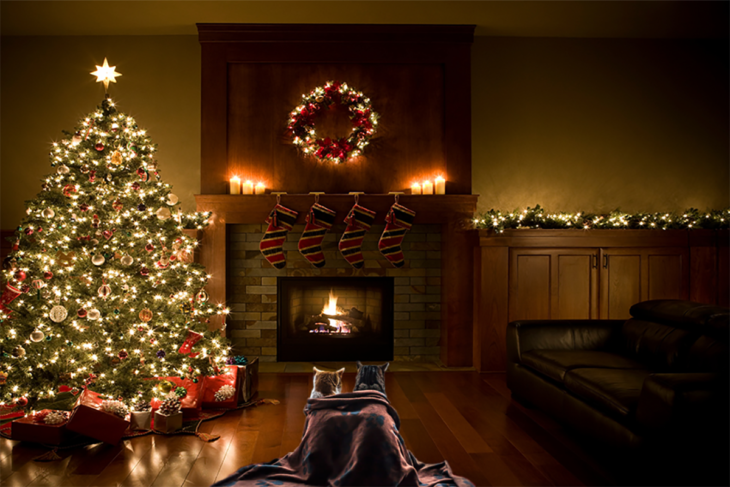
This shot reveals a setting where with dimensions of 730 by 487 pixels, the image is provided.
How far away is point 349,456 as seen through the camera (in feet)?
6.69

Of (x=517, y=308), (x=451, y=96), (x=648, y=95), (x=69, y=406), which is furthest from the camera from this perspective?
(x=648, y=95)

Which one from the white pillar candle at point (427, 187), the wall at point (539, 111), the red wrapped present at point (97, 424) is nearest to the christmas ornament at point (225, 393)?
the red wrapped present at point (97, 424)

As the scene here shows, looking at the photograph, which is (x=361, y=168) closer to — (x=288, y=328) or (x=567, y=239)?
(x=288, y=328)

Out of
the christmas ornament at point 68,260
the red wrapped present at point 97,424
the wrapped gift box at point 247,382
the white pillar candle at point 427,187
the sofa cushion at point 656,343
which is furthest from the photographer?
the white pillar candle at point 427,187

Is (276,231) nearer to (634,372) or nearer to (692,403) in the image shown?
(634,372)

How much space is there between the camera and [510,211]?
488 cm

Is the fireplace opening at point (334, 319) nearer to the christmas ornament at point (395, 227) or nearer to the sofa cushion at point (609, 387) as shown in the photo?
the christmas ornament at point (395, 227)

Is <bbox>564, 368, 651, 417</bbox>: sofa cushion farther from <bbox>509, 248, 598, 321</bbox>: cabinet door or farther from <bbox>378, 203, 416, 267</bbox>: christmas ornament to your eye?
<bbox>378, 203, 416, 267</bbox>: christmas ornament

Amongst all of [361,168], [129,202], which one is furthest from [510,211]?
[129,202]

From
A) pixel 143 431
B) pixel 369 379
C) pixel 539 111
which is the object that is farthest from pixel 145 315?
pixel 539 111

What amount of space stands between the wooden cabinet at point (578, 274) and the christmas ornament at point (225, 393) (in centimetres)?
215

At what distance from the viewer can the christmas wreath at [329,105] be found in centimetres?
451

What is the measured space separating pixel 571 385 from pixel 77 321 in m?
2.97

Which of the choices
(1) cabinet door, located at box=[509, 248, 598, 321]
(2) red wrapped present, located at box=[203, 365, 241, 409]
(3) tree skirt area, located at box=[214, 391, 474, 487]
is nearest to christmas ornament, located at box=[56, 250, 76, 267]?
(2) red wrapped present, located at box=[203, 365, 241, 409]
